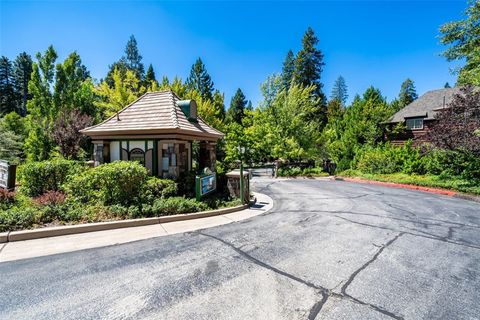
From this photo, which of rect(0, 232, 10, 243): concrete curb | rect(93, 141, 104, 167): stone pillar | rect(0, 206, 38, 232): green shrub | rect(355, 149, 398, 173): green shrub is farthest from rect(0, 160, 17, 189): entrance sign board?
rect(355, 149, 398, 173): green shrub

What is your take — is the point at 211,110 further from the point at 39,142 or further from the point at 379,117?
the point at 379,117

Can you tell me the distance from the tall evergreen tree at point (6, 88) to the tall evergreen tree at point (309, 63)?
6544 centimetres

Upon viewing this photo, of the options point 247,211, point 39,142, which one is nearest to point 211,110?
point 39,142

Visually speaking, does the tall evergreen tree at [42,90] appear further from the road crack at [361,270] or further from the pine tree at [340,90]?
the pine tree at [340,90]

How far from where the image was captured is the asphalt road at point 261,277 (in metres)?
3.35

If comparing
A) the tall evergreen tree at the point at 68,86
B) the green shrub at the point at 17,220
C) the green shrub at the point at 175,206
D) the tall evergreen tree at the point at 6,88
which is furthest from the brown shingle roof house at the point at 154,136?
the tall evergreen tree at the point at 6,88

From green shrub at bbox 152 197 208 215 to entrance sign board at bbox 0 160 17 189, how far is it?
562 cm

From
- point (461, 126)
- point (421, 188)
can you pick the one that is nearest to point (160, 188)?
point (421, 188)

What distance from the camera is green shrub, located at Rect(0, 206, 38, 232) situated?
5.92 metres

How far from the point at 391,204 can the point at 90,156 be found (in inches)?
782

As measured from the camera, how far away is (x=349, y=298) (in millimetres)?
3672

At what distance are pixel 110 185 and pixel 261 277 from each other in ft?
20.1

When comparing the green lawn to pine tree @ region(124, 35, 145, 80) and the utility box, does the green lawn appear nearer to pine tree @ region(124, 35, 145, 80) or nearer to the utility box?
the utility box

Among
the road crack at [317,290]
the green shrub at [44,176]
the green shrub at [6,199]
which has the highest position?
the green shrub at [44,176]
